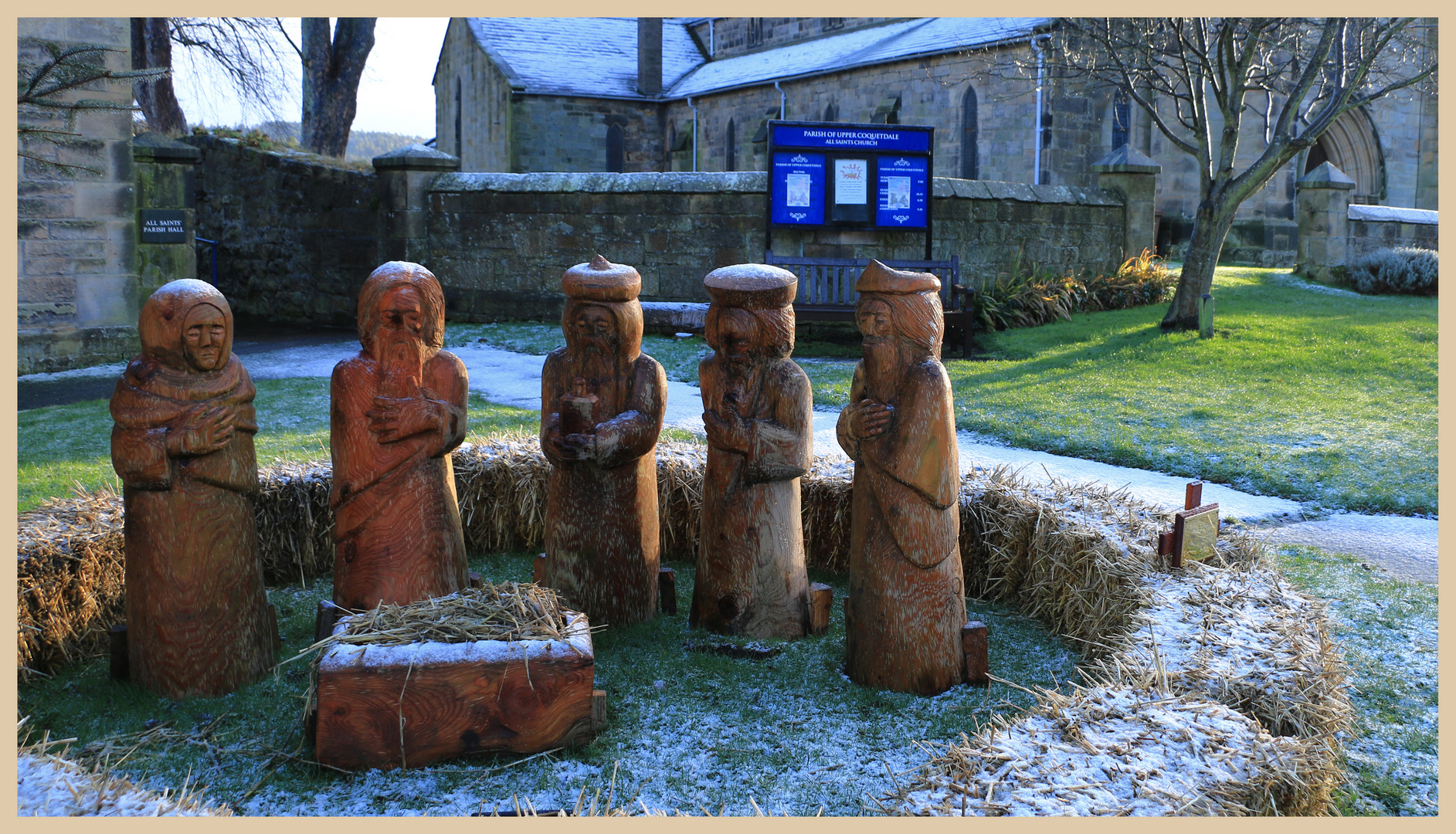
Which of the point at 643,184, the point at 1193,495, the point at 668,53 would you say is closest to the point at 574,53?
the point at 668,53

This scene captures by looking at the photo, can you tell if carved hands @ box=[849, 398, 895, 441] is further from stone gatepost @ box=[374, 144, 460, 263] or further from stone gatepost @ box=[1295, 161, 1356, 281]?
stone gatepost @ box=[1295, 161, 1356, 281]

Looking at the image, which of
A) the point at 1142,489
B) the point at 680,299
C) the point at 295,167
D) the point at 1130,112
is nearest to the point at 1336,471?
the point at 1142,489

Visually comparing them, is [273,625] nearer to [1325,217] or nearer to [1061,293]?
[1061,293]

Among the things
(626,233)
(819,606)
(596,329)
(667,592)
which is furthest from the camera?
(626,233)

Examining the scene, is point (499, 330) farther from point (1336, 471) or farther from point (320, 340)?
point (1336, 471)

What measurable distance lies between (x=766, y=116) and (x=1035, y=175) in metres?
7.74

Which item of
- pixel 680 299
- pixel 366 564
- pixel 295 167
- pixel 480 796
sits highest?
pixel 295 167

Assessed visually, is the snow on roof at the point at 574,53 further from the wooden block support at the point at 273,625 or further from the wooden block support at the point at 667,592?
the wooden block support at the point at 273,625

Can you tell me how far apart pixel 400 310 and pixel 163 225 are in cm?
926

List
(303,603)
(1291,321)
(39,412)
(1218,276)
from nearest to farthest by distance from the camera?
(303,603) < (39,412) < (1291,321) < (1218,276)

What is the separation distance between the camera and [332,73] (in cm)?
2003

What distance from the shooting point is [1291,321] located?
1310cm

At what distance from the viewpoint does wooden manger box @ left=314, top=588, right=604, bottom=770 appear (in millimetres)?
3113

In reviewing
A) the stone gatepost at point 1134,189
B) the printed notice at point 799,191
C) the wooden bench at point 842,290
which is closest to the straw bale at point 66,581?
the wooden bench at point 842,290
